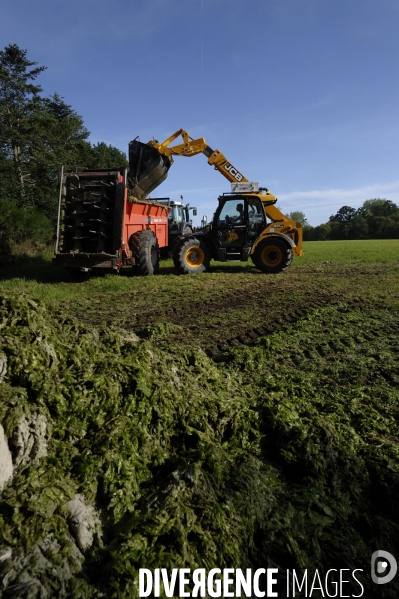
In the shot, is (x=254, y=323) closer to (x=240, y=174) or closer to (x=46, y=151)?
(x=240, y=174)

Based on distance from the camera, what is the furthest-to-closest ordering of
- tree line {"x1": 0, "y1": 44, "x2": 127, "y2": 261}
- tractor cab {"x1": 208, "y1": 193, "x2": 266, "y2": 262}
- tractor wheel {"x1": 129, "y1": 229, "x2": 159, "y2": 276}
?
1. tree line {"x1": 0, "y1": 44, "x2": 127, "y2": 261}
2. tractor cab {"x1": 208, "y1": 193, "x2": 266, "y2": 262}
3. tractor wheel {"x1": 129, "y1": 229, "x2": 159, "y2": 276}

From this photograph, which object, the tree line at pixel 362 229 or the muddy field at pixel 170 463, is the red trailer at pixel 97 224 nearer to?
the muddy field at pixel 170 463

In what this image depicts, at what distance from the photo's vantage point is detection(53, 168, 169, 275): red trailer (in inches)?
392

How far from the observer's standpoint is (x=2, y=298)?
2.85m

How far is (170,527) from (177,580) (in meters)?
0.21

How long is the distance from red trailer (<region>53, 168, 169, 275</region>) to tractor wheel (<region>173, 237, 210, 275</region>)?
4.13 feet

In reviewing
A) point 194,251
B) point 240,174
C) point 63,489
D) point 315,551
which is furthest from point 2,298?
point 240,174

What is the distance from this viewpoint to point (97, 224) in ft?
33.9

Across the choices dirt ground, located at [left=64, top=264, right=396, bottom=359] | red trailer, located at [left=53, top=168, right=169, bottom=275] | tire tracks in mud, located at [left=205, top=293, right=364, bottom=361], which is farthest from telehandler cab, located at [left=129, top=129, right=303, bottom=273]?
tire tracks in mud, located at [left=205, top=293, right=364, bottom=361]

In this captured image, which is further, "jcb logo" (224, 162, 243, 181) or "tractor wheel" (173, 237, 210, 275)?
"jcb logo" (224, 162, 243, 181)

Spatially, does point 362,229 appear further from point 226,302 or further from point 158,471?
point 158,471

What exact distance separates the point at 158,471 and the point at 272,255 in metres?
10.6

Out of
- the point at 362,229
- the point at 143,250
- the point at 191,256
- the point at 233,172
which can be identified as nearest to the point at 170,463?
the point at 143,250

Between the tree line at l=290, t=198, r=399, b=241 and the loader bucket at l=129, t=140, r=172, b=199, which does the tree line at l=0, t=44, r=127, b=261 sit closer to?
the loader bucket at l=129, t=140, r=172, b=199
